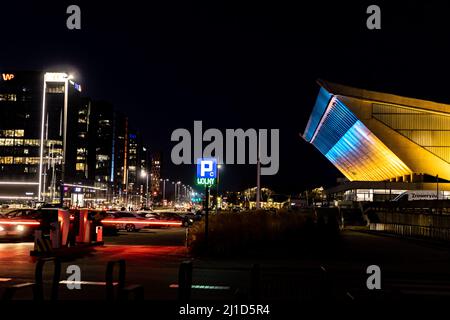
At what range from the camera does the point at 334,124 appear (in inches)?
4136

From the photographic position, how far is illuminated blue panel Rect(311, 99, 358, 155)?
9425 centimetres

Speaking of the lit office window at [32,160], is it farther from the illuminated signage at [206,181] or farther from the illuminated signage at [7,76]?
the illuminated signage at [206,181]

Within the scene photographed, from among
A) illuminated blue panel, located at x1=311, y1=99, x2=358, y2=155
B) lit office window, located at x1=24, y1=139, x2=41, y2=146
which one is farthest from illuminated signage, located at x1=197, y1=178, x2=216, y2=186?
lit office window, located at x1=24, y1=139, x2=41, y2=146

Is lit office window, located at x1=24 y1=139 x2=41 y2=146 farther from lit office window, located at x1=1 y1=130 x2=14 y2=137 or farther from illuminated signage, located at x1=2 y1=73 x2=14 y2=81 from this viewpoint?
illuminated signage, located at x1=2 y1=73 x2=14 y2=81

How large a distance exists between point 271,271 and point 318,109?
3785 inches

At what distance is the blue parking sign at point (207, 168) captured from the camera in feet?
72.1

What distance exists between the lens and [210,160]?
2203 centimetres

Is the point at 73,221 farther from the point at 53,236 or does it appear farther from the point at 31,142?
the point at 31,142

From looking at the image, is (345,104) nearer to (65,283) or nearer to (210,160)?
(210,160)

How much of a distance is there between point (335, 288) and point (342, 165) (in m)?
113

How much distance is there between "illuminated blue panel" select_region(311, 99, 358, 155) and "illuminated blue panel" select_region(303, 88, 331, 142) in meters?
1.10

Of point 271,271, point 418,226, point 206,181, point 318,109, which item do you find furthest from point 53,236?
point 318,109

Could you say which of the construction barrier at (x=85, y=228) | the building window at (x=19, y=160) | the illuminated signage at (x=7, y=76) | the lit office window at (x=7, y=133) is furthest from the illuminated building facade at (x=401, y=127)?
the illuminated signage at (x=7, y=76)
